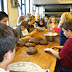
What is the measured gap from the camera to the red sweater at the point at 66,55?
1419 mm

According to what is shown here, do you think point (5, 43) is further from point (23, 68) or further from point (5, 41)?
point (23, 68)

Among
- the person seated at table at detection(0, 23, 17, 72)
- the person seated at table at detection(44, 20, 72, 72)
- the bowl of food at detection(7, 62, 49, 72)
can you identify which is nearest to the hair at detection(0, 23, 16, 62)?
the person seated at table at detection(0, 23, 17, 72)

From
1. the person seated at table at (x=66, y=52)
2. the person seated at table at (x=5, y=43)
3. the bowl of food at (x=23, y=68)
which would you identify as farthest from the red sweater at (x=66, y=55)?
the person seated at table at (x=5, y=43)

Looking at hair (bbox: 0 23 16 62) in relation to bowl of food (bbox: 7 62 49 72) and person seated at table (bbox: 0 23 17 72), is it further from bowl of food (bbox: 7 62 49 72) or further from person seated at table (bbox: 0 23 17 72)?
bowl of food (bbox: 7 62 49 72)

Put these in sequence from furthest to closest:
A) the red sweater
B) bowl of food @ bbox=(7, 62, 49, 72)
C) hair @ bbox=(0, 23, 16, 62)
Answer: the red sweater
bowl of food @ bbox=(7, 62, 49, 72)
hair @ bbox=(0, 23, 16, 62)

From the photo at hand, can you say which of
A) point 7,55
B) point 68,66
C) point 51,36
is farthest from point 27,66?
point 51,36

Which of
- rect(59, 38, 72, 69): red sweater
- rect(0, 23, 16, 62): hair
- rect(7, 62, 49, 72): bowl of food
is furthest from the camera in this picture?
rect(59, 38, 72, 69): red sweater

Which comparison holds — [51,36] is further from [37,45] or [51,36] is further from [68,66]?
[68,66]

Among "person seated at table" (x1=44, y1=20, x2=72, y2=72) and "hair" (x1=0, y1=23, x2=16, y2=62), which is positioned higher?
"hair" (x1=0, y1=23, x2=16, y2=62)

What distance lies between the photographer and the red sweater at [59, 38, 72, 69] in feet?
4.65

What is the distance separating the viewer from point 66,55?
5.02ft

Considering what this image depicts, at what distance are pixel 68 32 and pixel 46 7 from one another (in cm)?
435

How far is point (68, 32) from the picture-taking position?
156 cm

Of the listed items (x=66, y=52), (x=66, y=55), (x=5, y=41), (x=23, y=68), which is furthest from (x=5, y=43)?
(x=66, y=55)
